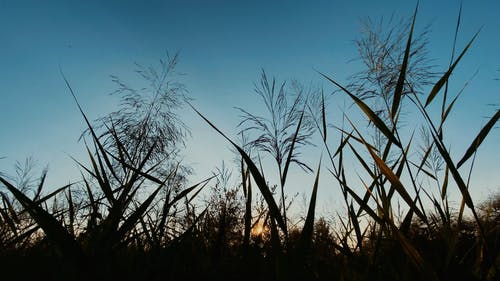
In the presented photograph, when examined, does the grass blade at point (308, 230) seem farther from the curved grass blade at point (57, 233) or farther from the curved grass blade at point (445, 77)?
the curved grass blade at point (445, 77)

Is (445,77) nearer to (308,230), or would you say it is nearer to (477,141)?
(477,141)

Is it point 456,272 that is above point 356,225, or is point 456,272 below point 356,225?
below

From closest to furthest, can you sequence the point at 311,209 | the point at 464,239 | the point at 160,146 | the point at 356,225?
the point at 311,209 < the point at 356,225 < the point at 464,239 < the point at 160,146

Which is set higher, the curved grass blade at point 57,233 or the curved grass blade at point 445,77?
the curved grass blade at point 445,77

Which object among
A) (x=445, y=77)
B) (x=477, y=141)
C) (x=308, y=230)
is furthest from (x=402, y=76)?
(x=308, y=230)

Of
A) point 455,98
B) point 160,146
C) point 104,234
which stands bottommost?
point 104,234

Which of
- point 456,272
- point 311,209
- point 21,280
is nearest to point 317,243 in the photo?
point 456,272

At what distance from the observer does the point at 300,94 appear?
2.12 metres

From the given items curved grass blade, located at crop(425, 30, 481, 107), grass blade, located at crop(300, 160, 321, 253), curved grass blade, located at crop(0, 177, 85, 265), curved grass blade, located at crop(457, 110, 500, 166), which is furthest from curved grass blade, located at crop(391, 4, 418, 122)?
curved grass blade, located at crop(0, 177, 85, 265)

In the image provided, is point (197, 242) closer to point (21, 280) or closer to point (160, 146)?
point (21, 280)

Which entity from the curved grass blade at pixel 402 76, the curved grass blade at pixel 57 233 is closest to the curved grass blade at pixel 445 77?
the curved grass blade at pixel 402 76

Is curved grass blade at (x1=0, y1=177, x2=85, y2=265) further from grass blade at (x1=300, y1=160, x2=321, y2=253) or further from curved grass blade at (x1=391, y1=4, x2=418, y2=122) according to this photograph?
curved grass blade at (x1=391, y1=4, x2=418, y2=122)

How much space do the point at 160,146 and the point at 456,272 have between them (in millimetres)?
3148

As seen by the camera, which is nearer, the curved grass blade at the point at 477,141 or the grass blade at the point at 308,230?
the grass blade at the point at 308,230
